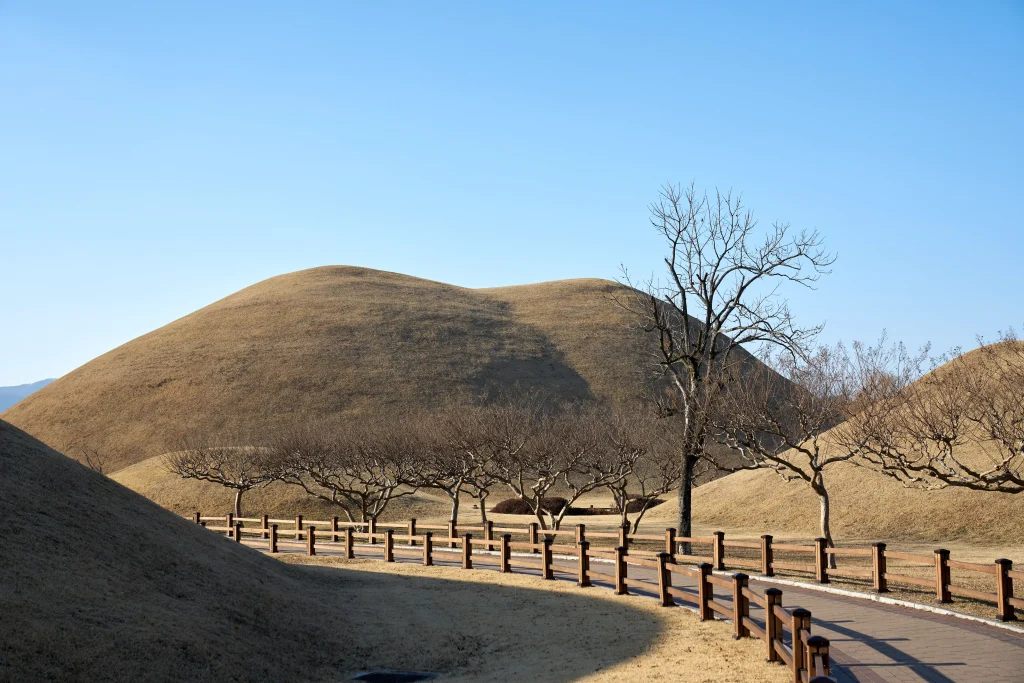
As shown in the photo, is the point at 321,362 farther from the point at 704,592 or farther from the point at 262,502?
the point at 704,592

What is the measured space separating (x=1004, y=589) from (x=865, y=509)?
29.0 meters

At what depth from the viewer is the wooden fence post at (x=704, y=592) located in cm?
1547

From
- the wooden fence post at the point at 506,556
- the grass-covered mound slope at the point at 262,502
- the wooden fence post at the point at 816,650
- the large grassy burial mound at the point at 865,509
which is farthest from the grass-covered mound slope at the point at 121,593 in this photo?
the grass-covered mound slope at the point at 262,502

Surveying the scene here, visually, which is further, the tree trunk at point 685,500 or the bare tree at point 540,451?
the bare tree at point 540,451

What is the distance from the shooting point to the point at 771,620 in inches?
476

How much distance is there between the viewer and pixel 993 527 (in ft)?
119

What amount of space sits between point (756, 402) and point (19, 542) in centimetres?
2185

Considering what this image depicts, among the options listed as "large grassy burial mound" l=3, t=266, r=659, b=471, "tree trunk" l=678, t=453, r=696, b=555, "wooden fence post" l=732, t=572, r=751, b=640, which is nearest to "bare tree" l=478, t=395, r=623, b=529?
"tree trunk" l=678, t=453, r=696, b=555

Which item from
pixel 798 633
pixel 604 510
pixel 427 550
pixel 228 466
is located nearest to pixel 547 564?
pixel 427 550

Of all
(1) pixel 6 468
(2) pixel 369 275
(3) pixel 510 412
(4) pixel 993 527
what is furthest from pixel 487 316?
(1) pixel 6 468

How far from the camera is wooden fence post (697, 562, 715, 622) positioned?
1547 centimetres

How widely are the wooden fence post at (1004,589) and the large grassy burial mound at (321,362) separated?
8815cm

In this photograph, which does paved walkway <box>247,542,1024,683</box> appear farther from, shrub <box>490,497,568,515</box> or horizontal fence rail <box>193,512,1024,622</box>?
shrub <box>490,497,568,515</box>

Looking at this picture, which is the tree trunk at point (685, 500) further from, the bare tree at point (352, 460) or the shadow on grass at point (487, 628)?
the bare tree at point (352, 460)
